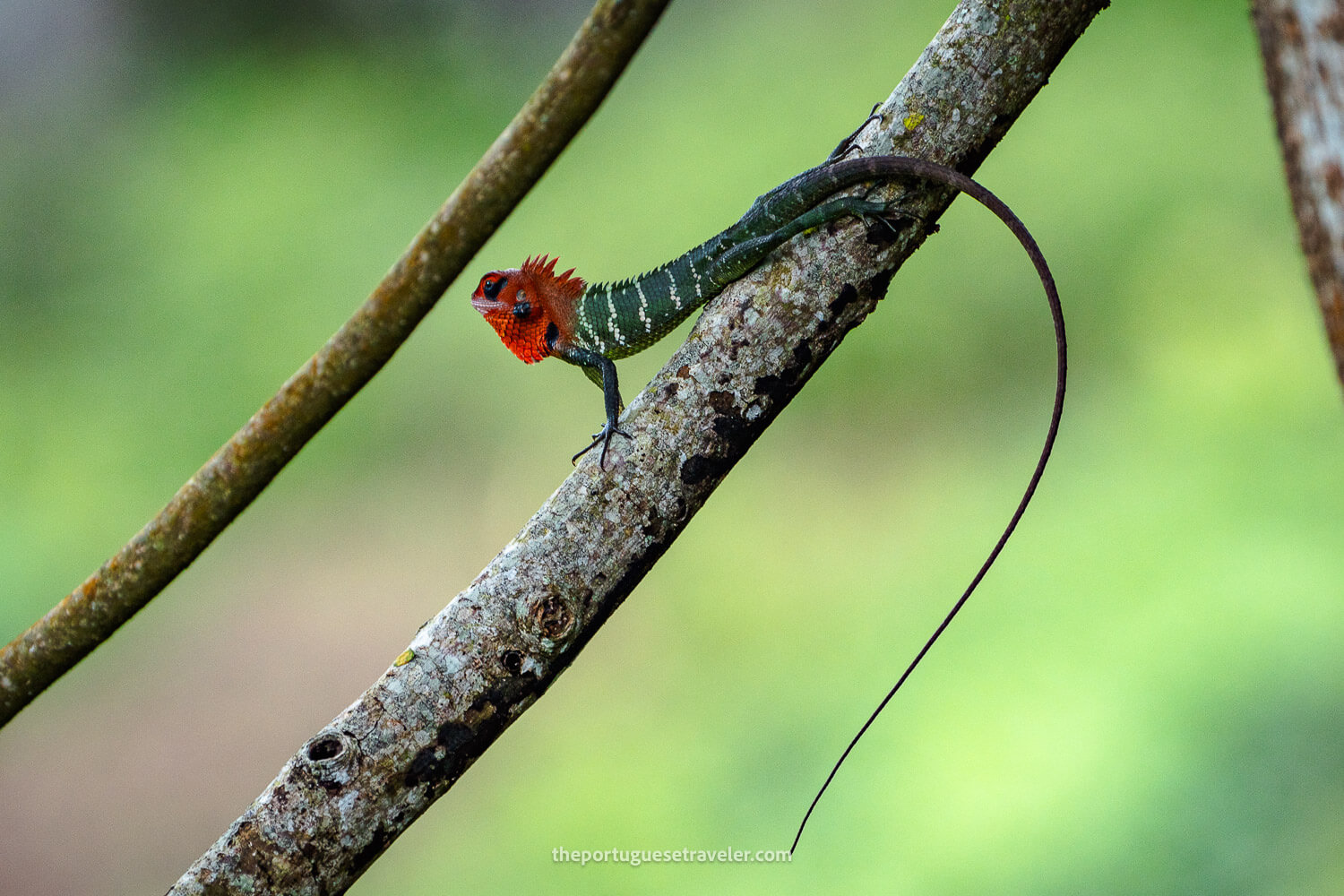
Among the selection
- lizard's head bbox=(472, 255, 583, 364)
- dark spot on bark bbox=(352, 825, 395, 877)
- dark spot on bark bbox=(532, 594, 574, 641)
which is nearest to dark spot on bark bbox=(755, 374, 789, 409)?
dark spot on bark bbox=(532, 594, 574, 641)

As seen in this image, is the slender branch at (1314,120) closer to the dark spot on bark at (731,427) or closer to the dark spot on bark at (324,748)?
the dark spot on bark at (731,427)

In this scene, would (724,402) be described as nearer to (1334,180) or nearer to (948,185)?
(948,185)

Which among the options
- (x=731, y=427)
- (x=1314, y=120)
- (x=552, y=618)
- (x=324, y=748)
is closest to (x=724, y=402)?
(x=731, y=427)

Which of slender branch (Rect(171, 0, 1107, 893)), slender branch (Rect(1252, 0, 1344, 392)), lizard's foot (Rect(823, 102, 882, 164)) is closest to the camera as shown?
slender branch (Rect(1252, 0, 1344, 392))

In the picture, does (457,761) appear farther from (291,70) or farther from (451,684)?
(291,70)

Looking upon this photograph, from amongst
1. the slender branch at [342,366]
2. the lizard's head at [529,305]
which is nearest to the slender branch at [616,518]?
the slender branch at [342,366]

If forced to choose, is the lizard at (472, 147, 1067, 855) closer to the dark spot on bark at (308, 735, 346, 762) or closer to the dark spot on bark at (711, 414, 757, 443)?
the dark spot on bark at (711, 414, 757, 443)
